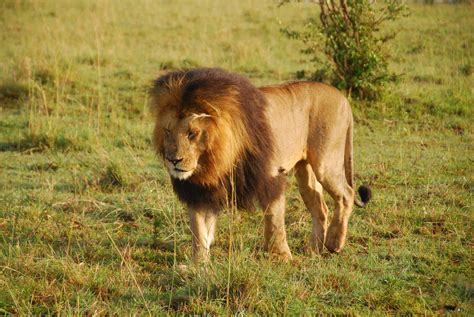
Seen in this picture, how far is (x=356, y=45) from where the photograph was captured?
27.3ft

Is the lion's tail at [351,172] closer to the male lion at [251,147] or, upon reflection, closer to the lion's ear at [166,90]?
the male lion at [251,147]

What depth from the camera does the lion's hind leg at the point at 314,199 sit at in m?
4.55

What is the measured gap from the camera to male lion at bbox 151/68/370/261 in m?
3.54

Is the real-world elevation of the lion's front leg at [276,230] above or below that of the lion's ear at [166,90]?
below

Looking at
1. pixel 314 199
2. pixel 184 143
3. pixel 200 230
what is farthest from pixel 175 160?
pixel 314 199

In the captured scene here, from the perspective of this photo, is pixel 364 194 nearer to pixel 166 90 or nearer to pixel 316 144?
pixel 316 144

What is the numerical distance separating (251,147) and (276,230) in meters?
0.61

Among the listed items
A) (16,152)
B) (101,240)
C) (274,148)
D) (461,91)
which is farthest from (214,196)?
(461,91)

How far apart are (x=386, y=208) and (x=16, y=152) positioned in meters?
3.93

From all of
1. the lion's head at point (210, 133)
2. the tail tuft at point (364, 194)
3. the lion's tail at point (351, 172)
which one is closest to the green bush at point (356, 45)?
the lion's tail at point (351, 172)

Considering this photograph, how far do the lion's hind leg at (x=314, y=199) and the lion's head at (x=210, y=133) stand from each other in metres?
0.83

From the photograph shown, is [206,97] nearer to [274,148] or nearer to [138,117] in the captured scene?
[274,148]

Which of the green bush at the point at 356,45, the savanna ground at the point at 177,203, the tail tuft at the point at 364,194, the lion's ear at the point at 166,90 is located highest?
the lion's ear at the point at 166,90

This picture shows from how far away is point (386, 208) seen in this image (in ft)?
16.6
